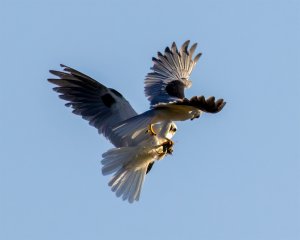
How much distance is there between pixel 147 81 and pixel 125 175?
76.8 inches

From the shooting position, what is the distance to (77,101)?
1142 centimetres

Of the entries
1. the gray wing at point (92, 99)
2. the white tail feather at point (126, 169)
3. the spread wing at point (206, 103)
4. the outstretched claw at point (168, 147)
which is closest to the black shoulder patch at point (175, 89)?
the gray wing at point (92, 99)

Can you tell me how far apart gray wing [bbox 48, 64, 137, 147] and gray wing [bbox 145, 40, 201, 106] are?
54 centimetres

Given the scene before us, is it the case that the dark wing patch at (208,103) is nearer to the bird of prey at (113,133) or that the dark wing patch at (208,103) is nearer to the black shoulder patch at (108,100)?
the bird of prey at (113,133)

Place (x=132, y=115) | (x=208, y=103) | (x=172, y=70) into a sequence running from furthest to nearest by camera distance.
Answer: (x=172, y=70) < (x=132, y=115) < (x=208, y=103)

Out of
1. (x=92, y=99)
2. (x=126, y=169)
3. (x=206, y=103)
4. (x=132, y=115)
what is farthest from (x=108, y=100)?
(x=206, y=103)

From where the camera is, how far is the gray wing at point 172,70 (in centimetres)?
1188

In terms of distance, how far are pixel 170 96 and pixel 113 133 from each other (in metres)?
0.92

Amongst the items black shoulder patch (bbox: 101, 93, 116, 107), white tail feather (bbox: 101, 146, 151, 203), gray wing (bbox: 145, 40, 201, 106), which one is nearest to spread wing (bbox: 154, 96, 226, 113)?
white tail feather (bbox: 101, 146, 151, 203)

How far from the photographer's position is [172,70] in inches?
490

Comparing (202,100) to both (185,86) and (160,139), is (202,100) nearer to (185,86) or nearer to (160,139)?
(160,139)

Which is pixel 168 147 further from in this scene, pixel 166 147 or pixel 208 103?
pixel 208 103

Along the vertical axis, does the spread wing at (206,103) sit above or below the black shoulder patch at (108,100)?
below

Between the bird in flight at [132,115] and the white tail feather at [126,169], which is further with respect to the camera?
the white tail feather at [126,169]
